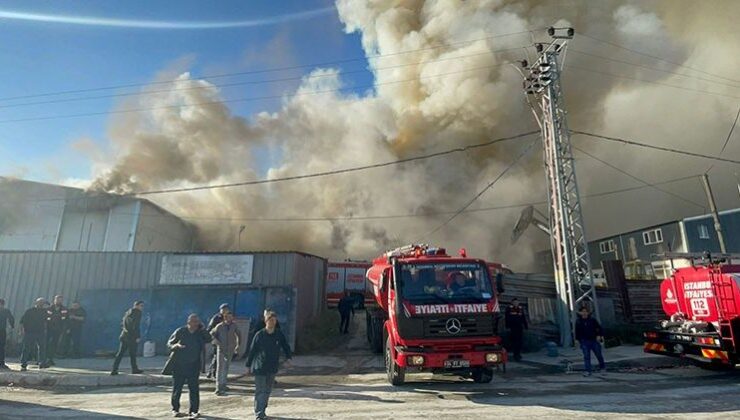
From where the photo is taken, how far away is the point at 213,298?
45.2 feet

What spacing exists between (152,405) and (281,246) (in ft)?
87.9

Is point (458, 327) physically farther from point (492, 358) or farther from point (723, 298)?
point (723, 298)

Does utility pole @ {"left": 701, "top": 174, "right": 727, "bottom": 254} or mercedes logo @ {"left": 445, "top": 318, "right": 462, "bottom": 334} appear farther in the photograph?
utility pole @ {"left": 701, "top": 174, "right": 727, "bottom": 254}

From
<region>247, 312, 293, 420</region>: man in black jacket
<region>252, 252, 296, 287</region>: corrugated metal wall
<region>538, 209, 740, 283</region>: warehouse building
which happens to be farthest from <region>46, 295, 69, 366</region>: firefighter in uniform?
<region>538, 209, 740, 283</region>: warehouse building

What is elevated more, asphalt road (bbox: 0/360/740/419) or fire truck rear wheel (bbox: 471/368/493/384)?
fire truck rear wheel (bbox: 471/368/493/384)

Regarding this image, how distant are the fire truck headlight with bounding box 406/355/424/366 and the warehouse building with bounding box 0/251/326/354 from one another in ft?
23.2

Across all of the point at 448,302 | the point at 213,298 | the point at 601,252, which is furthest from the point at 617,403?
the point at 601,252

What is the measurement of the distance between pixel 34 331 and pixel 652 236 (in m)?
37.6

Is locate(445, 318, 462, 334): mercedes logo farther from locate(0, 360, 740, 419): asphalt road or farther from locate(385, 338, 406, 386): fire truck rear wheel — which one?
locate(385, 338, 406, 386): fire truck rear wheel

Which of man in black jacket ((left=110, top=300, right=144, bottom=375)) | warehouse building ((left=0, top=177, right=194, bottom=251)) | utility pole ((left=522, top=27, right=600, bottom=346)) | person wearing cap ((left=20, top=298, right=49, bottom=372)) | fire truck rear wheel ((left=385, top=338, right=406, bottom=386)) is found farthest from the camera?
warehouse building ((left=0, top=177, right=194, bottom=251))

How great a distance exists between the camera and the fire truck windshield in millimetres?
7668

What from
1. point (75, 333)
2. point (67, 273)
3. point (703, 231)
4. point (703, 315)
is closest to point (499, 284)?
point (703, 315)

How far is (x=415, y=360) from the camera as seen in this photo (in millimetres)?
7086

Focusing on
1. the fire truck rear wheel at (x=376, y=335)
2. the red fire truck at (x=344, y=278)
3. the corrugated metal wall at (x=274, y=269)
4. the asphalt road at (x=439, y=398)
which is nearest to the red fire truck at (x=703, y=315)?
the asphalt road at (x=439, y=398)
